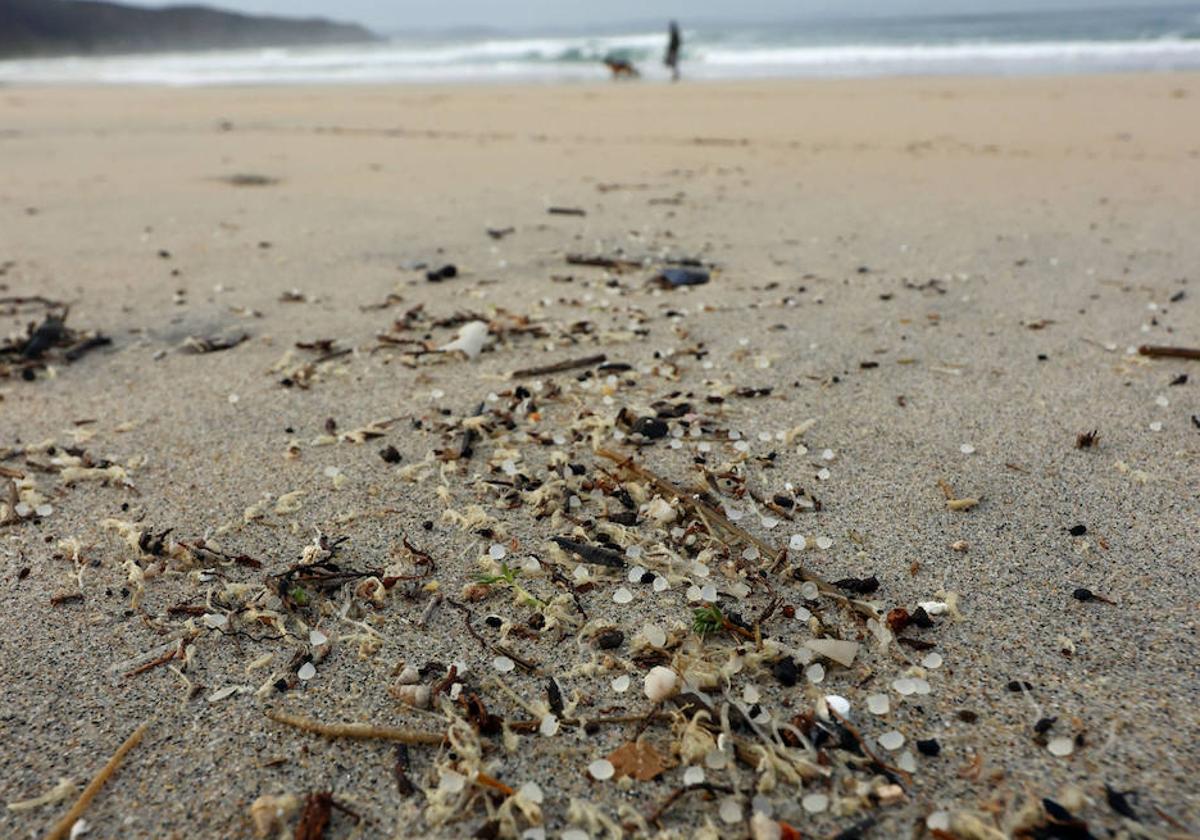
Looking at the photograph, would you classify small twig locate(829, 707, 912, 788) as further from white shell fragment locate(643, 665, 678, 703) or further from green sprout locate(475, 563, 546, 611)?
green sprout locate(475, 563, 546, 611)

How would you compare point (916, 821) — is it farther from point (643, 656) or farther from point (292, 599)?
point (292, 599)

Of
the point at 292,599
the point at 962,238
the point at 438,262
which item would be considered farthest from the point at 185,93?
the point at 292,599

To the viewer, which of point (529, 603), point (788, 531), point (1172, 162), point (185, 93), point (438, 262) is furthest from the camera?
point (185, 93)

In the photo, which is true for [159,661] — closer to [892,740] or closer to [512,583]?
[512,583]

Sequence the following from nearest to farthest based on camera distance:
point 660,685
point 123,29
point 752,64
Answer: point 660,685
point 752,64
point 123,29

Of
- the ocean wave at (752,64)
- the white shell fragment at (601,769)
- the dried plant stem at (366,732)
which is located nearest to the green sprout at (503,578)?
the dried plant stem at (366,732)

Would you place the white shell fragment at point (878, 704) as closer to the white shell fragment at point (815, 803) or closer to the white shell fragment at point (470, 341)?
the white shell fragment at point (815, 803)

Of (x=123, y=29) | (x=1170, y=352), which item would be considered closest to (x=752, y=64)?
(x=1170, y=352)

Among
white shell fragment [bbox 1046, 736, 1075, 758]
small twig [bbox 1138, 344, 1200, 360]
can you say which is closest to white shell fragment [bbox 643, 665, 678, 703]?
white shell fragment [bbox 1046, 736, 1075, 758]
